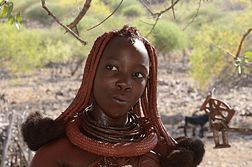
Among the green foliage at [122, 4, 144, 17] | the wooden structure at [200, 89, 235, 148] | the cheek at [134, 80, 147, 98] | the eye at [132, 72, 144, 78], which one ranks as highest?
the eye at [132, 72, 144, 78]

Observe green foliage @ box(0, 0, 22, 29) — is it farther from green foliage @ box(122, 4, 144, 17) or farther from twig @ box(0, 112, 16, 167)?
green foliage @ box(122, 4, 144, 17)

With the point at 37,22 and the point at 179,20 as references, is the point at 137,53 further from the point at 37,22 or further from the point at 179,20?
the point at 37,22

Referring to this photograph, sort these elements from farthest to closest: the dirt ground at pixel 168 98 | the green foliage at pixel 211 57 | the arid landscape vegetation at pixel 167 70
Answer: the green foliage at pixel 211 57 < the arid landscape vegetation at pixel 167 70 < the dirt ground at pixel 168 98

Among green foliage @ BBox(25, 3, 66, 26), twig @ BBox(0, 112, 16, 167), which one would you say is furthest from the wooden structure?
green foliage @ BBox(25, 3, 66, 26)

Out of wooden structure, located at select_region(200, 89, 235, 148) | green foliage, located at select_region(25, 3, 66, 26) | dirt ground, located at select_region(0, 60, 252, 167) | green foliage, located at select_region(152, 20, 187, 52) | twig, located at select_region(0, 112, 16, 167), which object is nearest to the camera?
wooden structure, located at select_region(200, 89, 235, 148)

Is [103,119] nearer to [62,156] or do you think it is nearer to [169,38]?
[62,156]

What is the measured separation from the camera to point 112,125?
160cm

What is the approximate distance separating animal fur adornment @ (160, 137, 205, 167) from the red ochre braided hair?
4 centimetres

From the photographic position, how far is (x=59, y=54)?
2212 centimetres

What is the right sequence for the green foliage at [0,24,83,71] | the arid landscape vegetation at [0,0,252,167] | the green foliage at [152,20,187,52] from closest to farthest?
the arid landscape vegetation at [0,0,252,167] → the green foliage at [0,24,83,71] → the green foliage at [152,20,187,52]

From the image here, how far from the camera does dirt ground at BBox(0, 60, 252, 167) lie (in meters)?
11.8

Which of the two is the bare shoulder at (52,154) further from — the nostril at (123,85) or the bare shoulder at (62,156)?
the nostril at (123,85)

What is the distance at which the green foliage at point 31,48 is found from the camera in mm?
20281

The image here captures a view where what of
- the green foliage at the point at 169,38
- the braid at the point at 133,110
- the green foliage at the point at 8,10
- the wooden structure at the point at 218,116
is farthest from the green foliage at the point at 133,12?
the braid at the point at 133,110
